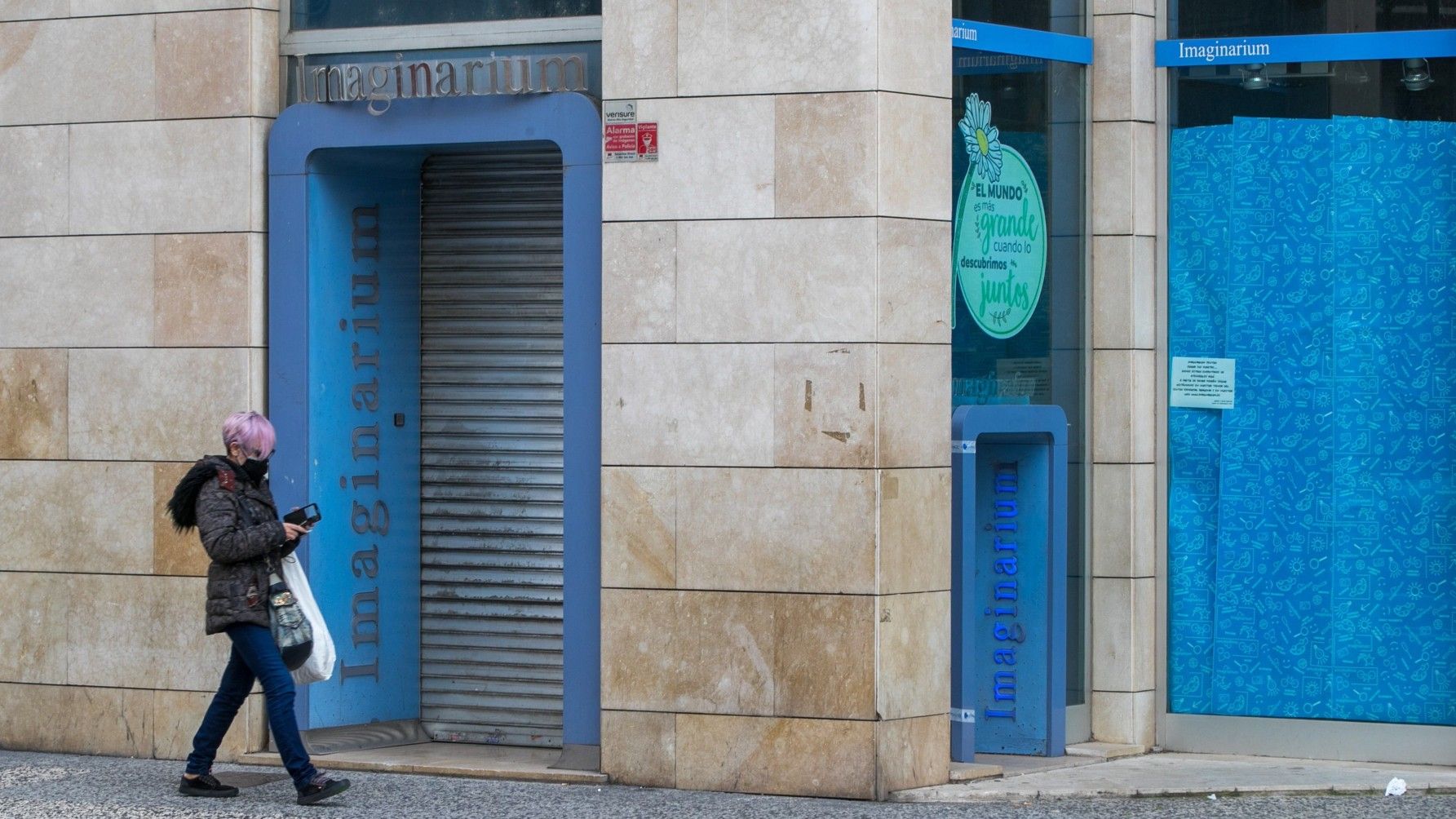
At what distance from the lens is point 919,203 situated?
830 centimetres

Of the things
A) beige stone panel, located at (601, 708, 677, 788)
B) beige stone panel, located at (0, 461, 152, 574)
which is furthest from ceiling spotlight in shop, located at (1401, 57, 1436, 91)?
beige stone panel, located at (0, 461, 152, 574)

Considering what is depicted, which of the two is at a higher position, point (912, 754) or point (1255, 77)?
point (1255, 77)

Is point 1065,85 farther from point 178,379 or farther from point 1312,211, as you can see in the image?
point 178,379

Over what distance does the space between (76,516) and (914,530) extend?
4162mm

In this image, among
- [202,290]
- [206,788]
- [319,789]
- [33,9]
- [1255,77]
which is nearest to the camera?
[319,789]

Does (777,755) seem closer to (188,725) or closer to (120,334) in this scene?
(188,725)

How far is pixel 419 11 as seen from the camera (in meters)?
9.18

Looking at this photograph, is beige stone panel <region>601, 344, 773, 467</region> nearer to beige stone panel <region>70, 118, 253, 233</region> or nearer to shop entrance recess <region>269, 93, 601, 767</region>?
shop entrance recess <region>269, 93, 601, 767</region>

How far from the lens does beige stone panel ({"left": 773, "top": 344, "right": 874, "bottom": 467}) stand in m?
8.12

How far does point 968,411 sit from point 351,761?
332 centimetres

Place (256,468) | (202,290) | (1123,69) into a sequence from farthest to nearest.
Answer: (1123,69), (202,290), (256,468)

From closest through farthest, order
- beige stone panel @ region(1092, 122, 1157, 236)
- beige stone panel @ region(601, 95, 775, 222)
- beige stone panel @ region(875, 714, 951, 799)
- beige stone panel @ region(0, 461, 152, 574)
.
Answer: beige stone panel @ region(875, 714, 951, 799) < beige stone panel @ region(601, 95, 775, 222) < beige stone panel @ region(0, 461, 152, 574) < beige stone panel @ region(1092, 122, 1157, 236)

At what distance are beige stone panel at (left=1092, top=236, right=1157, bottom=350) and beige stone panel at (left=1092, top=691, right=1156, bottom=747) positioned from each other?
1729 mm

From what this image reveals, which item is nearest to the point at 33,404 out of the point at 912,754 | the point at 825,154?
the point at 825,154
